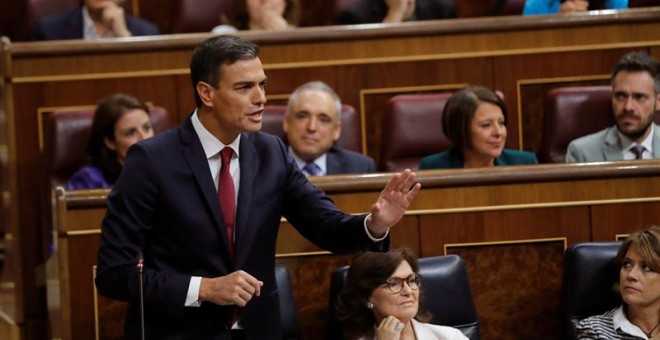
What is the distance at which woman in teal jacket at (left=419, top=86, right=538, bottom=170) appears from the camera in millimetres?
2021

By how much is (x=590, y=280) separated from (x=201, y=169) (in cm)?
61

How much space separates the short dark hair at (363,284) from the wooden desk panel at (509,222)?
0.12 meters

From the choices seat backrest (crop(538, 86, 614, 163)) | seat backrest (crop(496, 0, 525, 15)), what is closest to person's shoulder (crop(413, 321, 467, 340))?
seat backrest (crop(538, 86, 614, 163))

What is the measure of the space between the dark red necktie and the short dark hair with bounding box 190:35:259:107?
0.23ft

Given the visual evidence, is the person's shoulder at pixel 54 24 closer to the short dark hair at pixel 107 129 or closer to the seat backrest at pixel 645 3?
the short dark hair at pixel 107 129

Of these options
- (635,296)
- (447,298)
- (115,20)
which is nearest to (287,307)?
(447,298)

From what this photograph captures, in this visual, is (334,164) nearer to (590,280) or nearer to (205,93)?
(590,280)

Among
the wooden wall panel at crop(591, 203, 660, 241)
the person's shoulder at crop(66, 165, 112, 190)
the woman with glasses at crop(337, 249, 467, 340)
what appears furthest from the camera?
the person's shoulder at crop(66, 165, 112, 190)

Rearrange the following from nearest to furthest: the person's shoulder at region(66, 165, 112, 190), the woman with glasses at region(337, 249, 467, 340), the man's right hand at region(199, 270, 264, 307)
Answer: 1. the man's right hand at region(199, 270, 264, 307)
2. the woman with glasses at region(337, 249, 467, 340)
3. the person's shoulder at region(66, 165, 112, 190)

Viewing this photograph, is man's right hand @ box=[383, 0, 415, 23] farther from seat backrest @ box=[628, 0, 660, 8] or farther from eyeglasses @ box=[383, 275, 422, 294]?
eyeglasses @ box=[383, 275, 422, 294]

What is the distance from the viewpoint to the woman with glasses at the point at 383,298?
59.2 inches

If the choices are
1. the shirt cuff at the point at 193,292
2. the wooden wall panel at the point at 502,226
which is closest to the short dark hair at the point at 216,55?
the shirt cuff at the point at 193,292

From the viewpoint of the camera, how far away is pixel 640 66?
2.10 m

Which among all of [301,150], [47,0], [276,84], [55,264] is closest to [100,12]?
[47,0]
